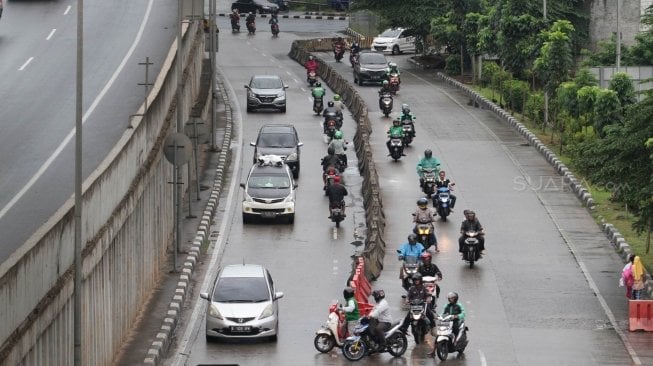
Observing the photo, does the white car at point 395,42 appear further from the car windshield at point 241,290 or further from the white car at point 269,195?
the car windshield at point 241,290

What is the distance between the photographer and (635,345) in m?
32.1

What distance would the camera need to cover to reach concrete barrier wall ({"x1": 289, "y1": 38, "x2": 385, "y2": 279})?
38156 millimetres

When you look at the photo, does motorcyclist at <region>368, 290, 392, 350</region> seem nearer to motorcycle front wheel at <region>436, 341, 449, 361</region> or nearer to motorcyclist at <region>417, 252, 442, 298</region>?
motorcycle front wheel at <region>436, 341, 449, 361</region>

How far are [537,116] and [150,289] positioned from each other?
27233mm

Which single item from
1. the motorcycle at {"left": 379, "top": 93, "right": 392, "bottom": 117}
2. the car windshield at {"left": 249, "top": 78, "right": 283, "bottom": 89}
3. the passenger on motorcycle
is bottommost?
the passenger on motorcycle

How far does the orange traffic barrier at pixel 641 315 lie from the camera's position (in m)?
33.1

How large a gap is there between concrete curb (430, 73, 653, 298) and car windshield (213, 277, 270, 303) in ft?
29.5

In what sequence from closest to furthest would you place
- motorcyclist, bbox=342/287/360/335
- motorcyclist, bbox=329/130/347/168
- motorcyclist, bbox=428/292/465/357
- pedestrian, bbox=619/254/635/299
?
motorcyclist, bbox=428/292/465/357 → motorcyclist, bbox=342/287/360/335 → pedestrian, bbox=619/254/635/299 → motorcyclist, bbox=329/130/347/168

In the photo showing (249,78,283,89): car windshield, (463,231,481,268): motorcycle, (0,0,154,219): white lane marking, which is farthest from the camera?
(249,78,283,89): car windshield

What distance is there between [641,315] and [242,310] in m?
8.56

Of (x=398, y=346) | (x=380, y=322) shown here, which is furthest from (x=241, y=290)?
(x=398, y=346)

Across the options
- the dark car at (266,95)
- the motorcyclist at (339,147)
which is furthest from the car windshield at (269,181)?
the dark car at (266,95)

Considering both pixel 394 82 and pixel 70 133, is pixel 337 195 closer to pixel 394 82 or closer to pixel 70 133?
pixel 70 133

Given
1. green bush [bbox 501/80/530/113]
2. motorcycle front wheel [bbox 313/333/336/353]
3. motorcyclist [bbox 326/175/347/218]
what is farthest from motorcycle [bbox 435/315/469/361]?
green bush [bbox 501/80/530/113]
